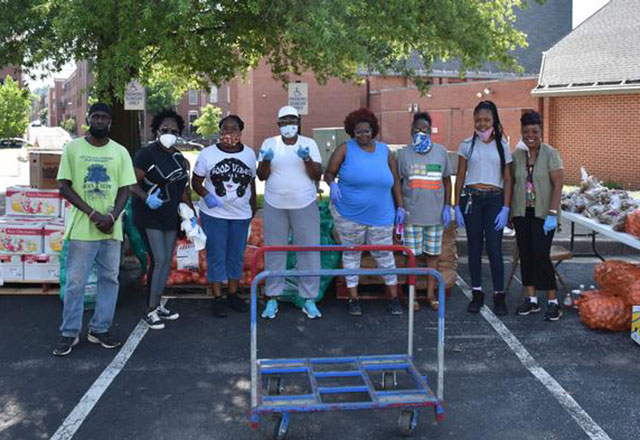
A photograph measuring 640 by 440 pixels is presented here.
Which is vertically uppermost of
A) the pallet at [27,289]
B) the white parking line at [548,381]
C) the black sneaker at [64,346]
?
the pallet at [27,289]

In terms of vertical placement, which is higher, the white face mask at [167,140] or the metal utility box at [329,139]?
the metal utility box at [329,139]

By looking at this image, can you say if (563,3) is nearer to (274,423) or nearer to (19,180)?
(19,180)

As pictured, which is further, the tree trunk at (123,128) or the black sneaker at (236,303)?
the tree trunk at (123,128)

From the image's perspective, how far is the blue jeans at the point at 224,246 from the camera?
611cm

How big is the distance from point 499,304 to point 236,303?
2545 mm

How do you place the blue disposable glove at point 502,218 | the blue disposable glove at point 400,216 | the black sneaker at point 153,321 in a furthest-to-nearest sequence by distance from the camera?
1. the blue disposable glove at point 400,216
2. the blue disposable glove at point 502,218
3. the black sneaker at point 153,321

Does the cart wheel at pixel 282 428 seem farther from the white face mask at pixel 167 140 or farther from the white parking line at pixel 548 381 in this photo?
the white face mask at pixel 167 140

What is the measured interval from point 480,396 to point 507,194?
94.9 inches

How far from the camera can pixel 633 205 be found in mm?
6242

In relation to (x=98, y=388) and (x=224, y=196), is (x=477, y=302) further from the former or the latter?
(x=98, y=388)

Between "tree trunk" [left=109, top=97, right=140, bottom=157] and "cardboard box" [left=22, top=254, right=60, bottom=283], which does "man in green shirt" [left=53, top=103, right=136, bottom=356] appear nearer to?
"cardboard box" [left=22, top=254, right=60, bottom=283]

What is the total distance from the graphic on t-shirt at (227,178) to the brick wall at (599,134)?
1602 centimetres

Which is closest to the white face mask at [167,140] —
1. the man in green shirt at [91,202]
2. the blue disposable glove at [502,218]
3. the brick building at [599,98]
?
the man in green shirt at [91,202]

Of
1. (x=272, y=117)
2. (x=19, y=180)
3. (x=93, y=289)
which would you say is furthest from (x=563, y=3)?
(x=93, y=289)
